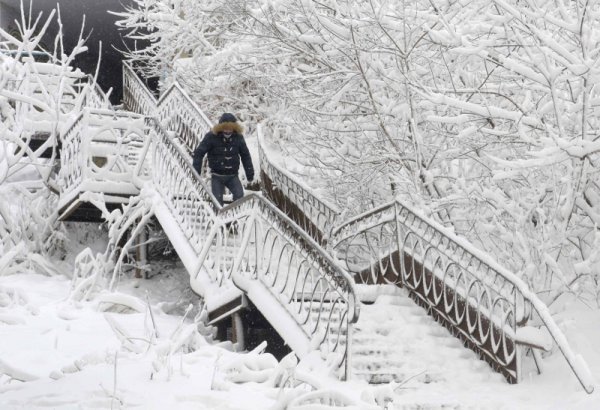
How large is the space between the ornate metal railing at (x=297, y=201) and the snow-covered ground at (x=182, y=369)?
2.89 m

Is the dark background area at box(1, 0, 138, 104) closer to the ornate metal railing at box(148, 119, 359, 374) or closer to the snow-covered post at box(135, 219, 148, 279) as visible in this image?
the snow-covered post at box(135, 219, 148, 279)

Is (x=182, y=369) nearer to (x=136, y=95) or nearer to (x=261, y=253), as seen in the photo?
(x=261, y=253)

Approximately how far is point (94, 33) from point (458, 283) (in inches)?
804

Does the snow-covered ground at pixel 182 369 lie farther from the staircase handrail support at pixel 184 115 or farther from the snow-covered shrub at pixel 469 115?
the staircase handrail support at pixel 184 115

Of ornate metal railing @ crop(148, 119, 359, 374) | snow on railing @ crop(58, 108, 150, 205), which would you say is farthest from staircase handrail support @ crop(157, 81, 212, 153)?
ornate metal railing @ crop(148, 119, 359, 374)

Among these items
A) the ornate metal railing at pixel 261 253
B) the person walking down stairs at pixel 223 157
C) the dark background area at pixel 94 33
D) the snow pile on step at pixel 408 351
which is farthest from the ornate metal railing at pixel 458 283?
the dark background area at pixel 94 33

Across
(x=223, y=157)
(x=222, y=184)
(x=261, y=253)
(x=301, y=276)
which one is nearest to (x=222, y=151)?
(x=223, y=157)

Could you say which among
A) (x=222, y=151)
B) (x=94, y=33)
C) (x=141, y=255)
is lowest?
(x=141, y=255)

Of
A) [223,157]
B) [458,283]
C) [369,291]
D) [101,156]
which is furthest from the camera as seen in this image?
[101,156]

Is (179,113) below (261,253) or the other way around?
the other way around

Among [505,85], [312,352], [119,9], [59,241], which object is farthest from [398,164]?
[119,9]

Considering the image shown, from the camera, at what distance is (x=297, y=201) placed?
549 inches

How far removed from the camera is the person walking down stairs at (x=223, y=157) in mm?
11852

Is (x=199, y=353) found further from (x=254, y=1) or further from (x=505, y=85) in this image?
(x=254, y=1)
